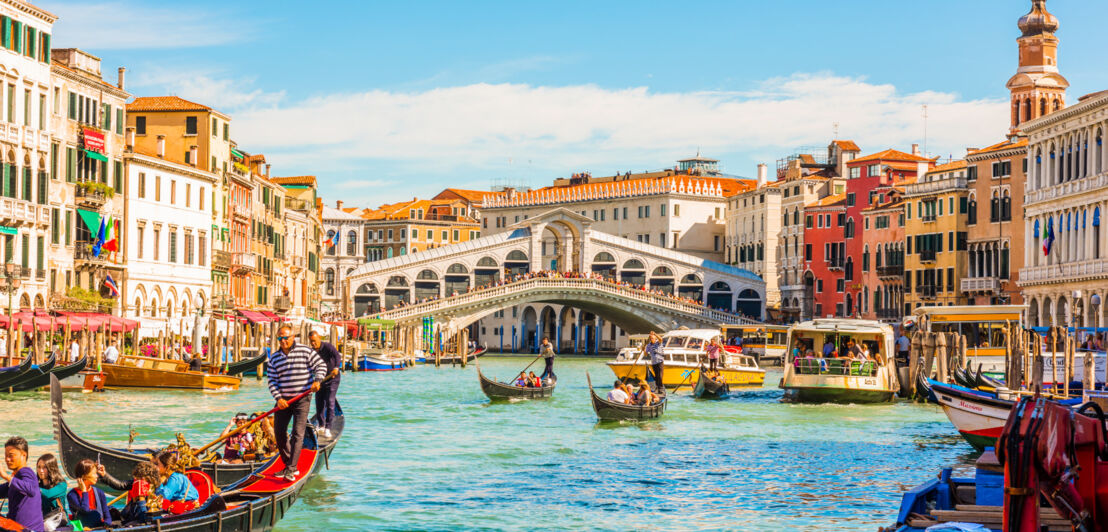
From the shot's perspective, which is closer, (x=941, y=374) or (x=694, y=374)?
(x=941, y=374)

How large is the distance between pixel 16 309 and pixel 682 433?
14.1 m

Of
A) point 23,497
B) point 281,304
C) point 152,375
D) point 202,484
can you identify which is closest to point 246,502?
point 202,484

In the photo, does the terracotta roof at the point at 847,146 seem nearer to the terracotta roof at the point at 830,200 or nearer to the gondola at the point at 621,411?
the terracotta roof at the point at 830,200

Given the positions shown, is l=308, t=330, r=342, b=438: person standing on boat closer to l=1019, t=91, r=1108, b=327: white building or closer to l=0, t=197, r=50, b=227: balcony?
l=0, t=197, r=50, b=227: balcony

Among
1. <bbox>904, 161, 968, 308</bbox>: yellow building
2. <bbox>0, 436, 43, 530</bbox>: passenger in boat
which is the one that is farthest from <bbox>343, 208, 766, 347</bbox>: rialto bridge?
<bbox>0, 436, 43, 530</bbox>: passenger in boat

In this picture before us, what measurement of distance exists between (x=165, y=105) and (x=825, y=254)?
2572 centimetres

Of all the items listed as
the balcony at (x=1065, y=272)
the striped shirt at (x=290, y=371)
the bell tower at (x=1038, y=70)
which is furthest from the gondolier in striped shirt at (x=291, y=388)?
the bell tower at (x=1038, y=70)

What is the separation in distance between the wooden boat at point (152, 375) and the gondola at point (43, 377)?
0.66m

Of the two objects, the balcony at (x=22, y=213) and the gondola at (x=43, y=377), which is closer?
the gondola at (x=43, y=377)

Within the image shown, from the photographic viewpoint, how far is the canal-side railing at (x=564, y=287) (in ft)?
158

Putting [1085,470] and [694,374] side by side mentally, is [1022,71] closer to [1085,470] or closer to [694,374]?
[694,374]

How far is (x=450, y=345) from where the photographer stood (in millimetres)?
52750

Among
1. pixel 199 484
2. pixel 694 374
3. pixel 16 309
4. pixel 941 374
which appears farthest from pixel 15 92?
pixel 199 484

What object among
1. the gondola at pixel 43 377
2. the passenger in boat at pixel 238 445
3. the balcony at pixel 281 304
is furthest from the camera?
Answer: the balcony at pixel 281 304
